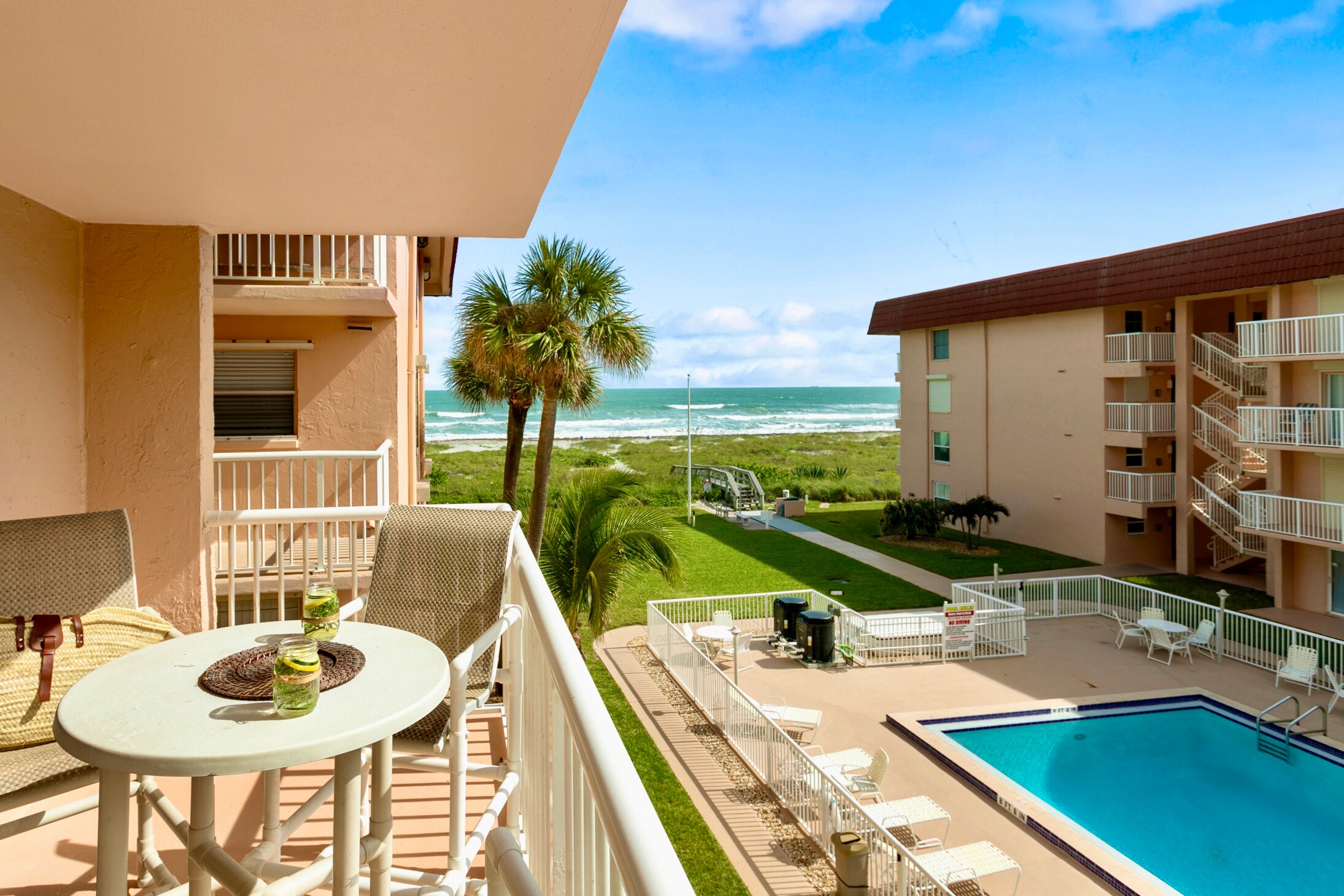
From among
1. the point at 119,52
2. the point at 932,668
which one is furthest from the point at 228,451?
the point at 932,668

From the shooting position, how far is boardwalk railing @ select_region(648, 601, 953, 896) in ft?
21.8

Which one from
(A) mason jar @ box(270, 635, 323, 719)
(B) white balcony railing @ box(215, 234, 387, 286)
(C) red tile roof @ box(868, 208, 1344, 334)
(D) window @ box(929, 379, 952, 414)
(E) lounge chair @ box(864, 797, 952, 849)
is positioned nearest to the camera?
(A) mason jar @ box(270, 635, 323, 719)

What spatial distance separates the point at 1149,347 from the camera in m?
19.6

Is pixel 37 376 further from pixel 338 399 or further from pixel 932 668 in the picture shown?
pixel 932 668

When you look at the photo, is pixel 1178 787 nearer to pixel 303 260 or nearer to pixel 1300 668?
pixel 1300 668

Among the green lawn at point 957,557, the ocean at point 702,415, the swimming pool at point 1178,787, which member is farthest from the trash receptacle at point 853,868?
the ocean at point 702,415

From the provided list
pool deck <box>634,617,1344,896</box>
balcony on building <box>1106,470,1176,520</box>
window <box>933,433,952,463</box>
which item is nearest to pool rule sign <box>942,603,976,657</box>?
pool deck <box>634,617,1344,896</box>

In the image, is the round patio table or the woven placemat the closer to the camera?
the woven placemat

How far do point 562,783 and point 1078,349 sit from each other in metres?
22.7

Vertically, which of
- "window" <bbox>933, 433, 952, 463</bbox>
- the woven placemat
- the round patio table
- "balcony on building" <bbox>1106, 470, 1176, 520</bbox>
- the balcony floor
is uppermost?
"window" <bbox>933, 433, 952, 463</bbox>

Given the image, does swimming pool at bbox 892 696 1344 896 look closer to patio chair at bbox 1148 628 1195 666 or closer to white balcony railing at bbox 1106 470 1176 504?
patio chair at bbox 1148 628 1195 666

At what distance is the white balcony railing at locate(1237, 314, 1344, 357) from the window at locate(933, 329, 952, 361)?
9.94 metres

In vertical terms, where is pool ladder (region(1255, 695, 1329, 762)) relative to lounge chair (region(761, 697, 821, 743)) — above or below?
below

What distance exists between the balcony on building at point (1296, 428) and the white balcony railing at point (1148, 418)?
2.84 metres
